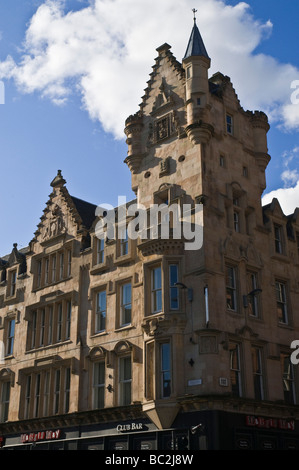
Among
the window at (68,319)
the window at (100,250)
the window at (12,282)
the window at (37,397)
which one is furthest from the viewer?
the window at (12,282)

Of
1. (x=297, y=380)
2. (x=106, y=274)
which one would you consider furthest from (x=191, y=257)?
(x=297, y=380)

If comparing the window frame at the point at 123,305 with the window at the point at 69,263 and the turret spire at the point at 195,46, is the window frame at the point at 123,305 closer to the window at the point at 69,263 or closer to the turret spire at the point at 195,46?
the window at the point at 69,263

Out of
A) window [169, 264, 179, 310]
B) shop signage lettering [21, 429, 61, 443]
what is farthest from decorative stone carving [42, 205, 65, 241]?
shop signage lettering [21, 429, 61, 443]

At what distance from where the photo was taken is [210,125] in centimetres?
3553

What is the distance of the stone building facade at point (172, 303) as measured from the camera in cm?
3116

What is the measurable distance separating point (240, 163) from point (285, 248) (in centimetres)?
620

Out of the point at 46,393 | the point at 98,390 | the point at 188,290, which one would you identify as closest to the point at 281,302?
the point at 188,290

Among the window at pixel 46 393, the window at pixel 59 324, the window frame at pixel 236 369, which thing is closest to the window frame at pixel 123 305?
the window at pixel 59 324

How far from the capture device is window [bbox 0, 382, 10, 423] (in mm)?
43156

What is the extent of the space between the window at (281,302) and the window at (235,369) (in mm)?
5115
